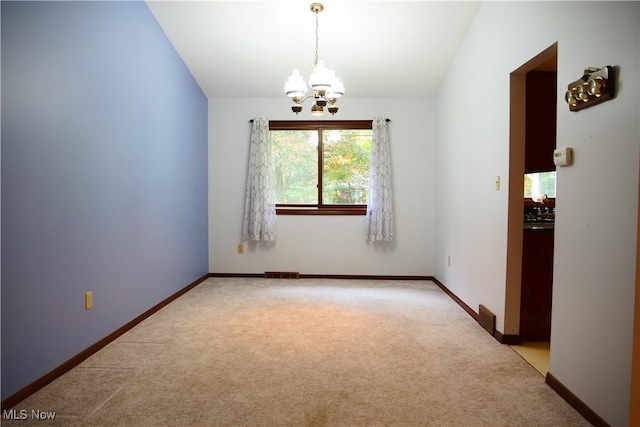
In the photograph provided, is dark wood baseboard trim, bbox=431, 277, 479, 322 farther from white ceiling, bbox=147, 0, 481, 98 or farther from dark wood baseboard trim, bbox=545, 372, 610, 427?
white ceiling, bbox=147, 0, 481, 98

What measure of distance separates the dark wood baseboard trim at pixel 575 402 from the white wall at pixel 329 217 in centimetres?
310

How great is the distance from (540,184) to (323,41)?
2643 mm

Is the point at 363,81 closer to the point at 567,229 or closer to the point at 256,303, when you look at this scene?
the point at 256,303

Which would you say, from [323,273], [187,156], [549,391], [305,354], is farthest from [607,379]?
[187,156]

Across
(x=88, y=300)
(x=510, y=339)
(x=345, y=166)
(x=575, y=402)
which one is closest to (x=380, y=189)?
(x=345, y=166)

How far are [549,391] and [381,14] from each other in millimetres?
3378

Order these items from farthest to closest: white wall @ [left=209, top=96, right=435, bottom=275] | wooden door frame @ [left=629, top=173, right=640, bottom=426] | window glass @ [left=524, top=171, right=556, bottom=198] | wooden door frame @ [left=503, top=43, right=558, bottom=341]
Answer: white wall @ [left=209, top=96, right=435, bottom=275] < window glass @ [left=524, top=171, right=556, bottom=198] < wooden door frame @ [left=503, top=43, right=558, bottom=341] < wooden door frame @ [left=629, top=173, right=640, bottom=426]

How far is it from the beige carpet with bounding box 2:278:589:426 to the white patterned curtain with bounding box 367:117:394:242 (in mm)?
1513

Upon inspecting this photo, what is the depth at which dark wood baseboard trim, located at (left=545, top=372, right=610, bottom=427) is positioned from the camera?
6.13ft

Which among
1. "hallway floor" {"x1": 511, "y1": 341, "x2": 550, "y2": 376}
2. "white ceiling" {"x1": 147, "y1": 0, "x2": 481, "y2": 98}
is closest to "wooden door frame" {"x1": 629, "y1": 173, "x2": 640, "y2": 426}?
"hallway floor" {"x1": 511, "y1": 341, "x2": 550, "y2": 376}

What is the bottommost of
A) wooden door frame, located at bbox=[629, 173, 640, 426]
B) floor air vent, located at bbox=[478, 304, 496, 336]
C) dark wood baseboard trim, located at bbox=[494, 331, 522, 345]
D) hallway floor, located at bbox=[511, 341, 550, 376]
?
hallway floor, located at bbox=[511, 341, 550, 376]

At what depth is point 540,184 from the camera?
3.82m

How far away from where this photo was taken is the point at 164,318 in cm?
358

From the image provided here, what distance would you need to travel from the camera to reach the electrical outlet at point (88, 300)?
2666 mm
